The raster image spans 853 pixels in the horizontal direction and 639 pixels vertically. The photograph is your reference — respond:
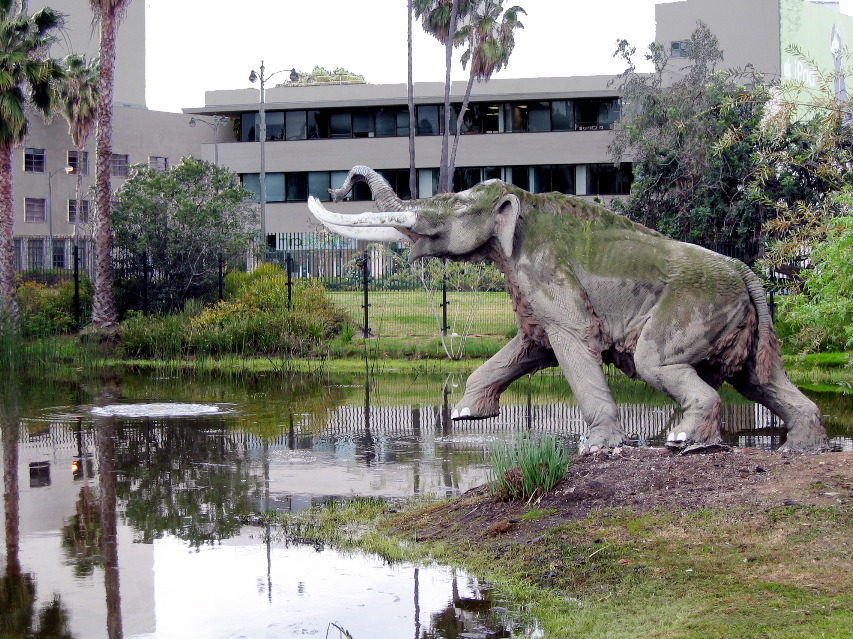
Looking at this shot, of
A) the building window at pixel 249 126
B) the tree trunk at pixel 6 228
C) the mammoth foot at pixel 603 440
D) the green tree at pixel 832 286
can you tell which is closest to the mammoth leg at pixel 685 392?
the mammoth foot at pixel 603 440

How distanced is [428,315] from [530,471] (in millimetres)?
20376

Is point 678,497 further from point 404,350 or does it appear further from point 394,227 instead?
point 404,350

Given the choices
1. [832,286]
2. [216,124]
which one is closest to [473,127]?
[216,124]

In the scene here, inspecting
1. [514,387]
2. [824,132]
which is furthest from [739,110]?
[824,132]

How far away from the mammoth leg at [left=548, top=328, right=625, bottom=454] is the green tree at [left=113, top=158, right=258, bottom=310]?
19927mm

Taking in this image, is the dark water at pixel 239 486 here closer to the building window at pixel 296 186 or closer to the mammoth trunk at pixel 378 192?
the mammoth trunk at pixel 378 192

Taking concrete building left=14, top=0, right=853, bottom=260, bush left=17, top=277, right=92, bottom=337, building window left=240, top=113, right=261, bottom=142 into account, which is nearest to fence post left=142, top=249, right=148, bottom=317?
bush left=17, top=277, right=92, bottom=337

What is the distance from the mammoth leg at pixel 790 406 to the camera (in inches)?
344

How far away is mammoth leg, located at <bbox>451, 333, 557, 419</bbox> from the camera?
9.59 meters

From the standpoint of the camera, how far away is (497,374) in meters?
9.63

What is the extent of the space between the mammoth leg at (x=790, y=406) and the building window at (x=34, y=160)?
178 ft

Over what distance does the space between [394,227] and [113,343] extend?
16708 millimetres

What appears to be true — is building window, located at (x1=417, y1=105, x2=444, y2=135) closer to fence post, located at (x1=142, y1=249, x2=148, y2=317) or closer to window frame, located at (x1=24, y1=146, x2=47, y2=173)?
window frame, located at (x1=24, y1=146, x2=47, y2=173)

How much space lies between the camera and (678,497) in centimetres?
696
